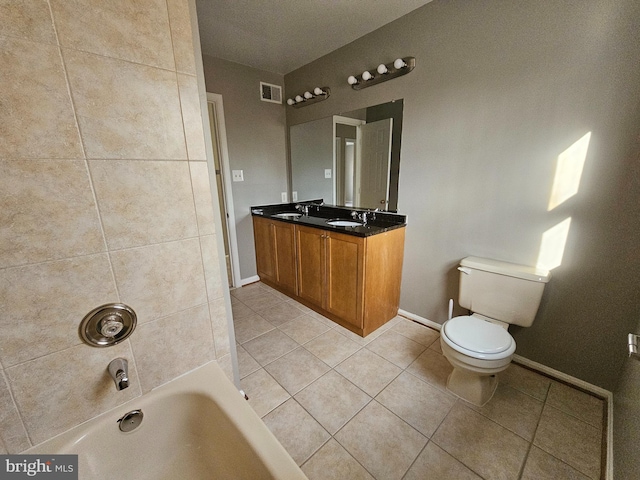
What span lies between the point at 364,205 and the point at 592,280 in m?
1.61

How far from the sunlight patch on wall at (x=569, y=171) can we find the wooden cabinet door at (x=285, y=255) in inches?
75.5

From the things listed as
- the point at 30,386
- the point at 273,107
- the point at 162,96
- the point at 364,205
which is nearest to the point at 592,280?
the point at 364,205

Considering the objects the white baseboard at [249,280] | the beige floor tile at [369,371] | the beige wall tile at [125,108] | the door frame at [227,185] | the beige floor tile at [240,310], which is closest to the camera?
the beige wall tile at [125,108]

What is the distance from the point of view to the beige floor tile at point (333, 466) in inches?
44.2

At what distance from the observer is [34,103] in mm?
672

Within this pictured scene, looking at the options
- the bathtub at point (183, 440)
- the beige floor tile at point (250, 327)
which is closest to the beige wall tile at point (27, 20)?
the bathtub at point (183, 440)

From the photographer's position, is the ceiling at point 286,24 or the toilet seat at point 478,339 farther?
the ceiling at point 286,24

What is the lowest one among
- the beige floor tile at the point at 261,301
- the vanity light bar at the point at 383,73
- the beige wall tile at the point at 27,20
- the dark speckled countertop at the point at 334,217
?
the beige floor tile at the point at 261,301

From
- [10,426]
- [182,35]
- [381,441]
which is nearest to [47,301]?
[10,426]

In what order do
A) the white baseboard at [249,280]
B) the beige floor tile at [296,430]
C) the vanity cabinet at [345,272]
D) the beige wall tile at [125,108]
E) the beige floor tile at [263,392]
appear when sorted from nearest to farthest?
the beige wall tile at [125,108], the beige floor tile at [296,430], the beige floor tile at [263,392], the vanity cabinet at [345,272], the white baseboard at [249,280]

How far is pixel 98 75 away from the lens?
0.74 metres

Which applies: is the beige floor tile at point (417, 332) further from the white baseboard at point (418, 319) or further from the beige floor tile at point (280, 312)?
the beige floor tile at point (280, 312)

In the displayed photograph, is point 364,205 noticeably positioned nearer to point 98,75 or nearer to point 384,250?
point 384,250

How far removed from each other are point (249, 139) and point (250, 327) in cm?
200
